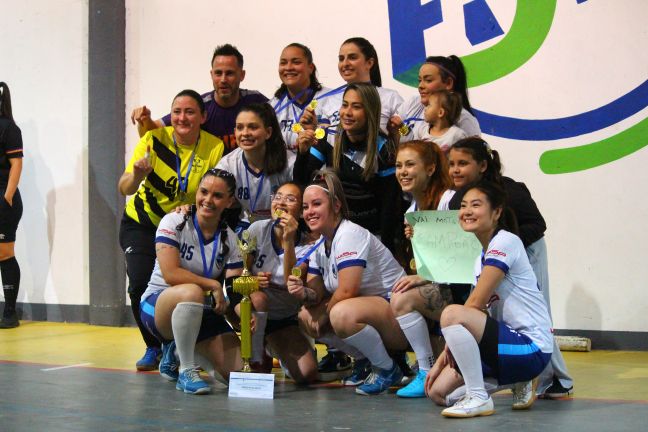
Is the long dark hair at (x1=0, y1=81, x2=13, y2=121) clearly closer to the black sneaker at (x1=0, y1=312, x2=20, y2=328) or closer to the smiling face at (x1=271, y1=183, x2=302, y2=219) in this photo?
the black sneaker at (x1=0, y1=312, x2=20, y2=328)

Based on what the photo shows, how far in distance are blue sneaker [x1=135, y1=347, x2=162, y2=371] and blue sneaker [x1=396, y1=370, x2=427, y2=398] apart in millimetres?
1446

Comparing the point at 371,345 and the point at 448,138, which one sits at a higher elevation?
the point at 448,138

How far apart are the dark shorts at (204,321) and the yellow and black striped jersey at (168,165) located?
62 centimetres

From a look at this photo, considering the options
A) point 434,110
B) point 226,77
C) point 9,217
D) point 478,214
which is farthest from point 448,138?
point 9,217

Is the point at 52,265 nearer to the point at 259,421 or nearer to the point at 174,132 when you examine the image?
the point at 174,132

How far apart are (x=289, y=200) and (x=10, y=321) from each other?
3.47 meters

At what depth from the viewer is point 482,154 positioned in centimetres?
429

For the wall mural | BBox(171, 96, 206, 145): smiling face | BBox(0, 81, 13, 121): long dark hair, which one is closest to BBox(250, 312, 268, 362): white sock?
BBox(171, 96, 206, 145): smiling face

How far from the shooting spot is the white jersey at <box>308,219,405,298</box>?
14.6 ft

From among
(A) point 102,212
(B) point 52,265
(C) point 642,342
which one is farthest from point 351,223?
(B) point 52,265

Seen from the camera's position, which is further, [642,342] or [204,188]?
[642,342]

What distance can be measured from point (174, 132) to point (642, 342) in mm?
2882

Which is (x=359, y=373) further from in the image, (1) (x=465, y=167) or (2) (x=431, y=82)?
(2) (x=431, y=82)

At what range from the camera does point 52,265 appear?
301 inches
